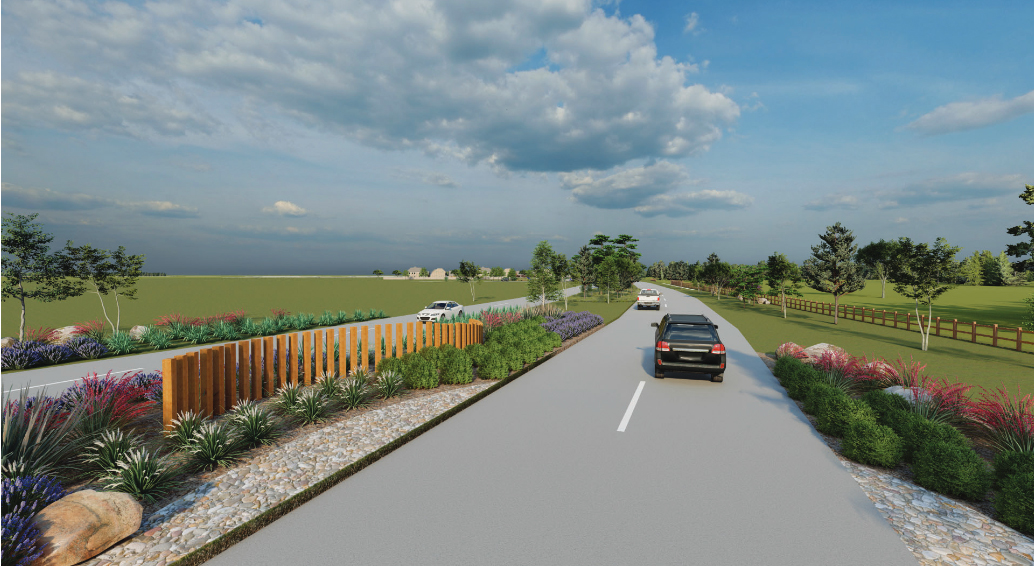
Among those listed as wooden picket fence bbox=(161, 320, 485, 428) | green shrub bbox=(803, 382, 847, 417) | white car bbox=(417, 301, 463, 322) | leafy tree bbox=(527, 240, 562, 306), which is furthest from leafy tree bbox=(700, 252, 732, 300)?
wooden picket fence bbox=(161, 320, 485, 428)

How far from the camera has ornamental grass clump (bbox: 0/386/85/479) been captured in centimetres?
417

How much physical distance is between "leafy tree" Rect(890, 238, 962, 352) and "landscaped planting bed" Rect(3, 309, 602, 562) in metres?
20.5

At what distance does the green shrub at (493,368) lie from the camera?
33.1 ft

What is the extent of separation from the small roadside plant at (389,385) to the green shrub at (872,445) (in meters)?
→ 7.84

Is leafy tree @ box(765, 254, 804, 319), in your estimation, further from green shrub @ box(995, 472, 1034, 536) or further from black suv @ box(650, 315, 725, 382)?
green shrub @ box(995, 472, 1034, 536)

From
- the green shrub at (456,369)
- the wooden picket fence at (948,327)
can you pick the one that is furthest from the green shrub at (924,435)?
the wooden picket fence at (948,327)

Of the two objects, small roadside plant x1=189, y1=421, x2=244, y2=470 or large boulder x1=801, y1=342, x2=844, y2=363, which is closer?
small roadside plant x1=189, y1=421, x2=244, y2=470

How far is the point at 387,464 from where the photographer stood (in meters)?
5.44

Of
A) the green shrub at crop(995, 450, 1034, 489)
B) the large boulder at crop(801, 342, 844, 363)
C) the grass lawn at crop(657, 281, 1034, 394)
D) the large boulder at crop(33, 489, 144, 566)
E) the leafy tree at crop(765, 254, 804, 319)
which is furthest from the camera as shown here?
the leafy tree at crop(765, 254, 804, 319)

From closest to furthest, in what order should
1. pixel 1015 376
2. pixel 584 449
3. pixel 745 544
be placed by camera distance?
pixel 745 544 → pixel 584 449 → pixel 1015 376

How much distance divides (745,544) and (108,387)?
9074 mm

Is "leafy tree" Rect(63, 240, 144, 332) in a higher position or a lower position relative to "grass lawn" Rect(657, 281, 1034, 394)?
higher

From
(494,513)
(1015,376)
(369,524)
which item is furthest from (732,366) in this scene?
(369,524)

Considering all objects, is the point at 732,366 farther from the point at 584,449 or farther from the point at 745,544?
the point at 745,544
